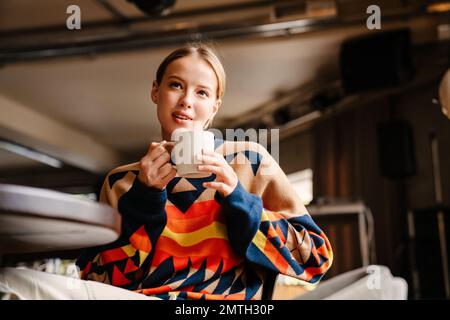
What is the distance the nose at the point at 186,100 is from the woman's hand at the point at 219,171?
53 mm

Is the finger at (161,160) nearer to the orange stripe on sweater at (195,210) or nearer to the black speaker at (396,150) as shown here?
the orange stripe on sweater at (195,210)

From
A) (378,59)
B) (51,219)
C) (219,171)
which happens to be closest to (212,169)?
(219,171)

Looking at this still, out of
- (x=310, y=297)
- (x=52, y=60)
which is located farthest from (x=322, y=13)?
(x=310, y=297)

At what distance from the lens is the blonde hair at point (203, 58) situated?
1.74 ft

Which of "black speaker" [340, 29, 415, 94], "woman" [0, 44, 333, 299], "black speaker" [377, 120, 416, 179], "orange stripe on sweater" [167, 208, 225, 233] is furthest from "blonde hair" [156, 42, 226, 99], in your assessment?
"black speaker" [377, 120, 416, 179]

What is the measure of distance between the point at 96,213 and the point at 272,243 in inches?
6.8

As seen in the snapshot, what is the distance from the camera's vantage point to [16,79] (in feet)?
11.2

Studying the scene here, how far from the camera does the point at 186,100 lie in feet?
1.69

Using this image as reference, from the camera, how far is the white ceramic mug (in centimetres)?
48

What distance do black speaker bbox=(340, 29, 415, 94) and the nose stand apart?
2.65m

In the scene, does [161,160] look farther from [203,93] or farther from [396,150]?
[396,150]

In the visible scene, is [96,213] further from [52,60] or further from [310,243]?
[52,60]

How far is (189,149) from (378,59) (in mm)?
3137

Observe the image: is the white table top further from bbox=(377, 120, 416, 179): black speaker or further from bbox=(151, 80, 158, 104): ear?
bbox=(377, 120, 416, 179): black speaker
